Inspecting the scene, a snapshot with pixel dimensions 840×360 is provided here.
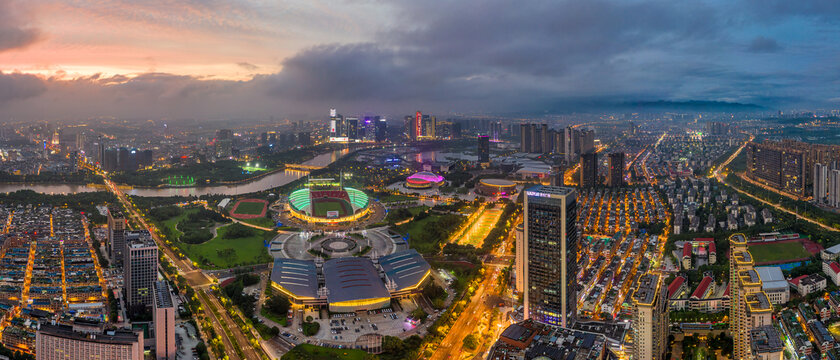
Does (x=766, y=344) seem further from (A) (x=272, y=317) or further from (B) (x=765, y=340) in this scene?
(A) (x=272, y=317)

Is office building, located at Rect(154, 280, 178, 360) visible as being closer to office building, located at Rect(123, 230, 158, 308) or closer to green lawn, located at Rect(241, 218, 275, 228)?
office building, located at Rect(123, 230, 158, 308)

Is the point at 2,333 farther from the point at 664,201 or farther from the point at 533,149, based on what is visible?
the point at 533,149

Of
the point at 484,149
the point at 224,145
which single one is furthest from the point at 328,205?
the point at 224,145

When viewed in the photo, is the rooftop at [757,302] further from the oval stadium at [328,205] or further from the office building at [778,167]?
the office building at [778,167]

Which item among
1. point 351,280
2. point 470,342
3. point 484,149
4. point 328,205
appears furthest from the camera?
point 484,149

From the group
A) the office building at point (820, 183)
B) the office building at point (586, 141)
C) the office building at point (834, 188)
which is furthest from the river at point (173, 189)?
the office building at point (834, 188)

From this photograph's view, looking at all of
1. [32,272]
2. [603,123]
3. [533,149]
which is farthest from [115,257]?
[603,123]

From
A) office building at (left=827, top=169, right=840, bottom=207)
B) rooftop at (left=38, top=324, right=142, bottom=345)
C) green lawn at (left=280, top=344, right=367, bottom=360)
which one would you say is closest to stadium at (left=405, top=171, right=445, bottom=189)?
office building at (left=827, top=169, right=840, bottom=207)
